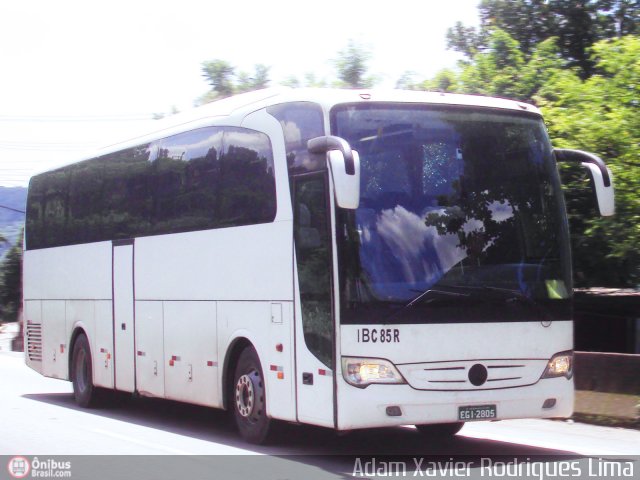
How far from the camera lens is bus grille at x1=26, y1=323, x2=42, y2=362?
18312 mm

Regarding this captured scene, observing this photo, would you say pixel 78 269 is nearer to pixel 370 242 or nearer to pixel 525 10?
pixel 370 242

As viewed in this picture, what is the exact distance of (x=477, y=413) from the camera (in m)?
9.84

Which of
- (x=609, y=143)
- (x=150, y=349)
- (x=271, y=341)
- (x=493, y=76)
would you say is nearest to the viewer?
(x=271, y=341)

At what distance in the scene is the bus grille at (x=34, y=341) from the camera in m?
18.3

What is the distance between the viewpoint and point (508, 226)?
1023cm

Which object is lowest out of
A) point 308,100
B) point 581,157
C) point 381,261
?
point 381,261

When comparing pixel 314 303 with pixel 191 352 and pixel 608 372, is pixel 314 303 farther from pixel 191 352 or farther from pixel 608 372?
pixel 608 372

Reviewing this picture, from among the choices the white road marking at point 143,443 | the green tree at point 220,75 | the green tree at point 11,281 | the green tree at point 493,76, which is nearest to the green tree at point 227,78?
the green tree at point 220,75

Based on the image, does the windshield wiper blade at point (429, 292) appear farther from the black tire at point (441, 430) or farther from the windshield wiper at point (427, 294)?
the black tire at point (441, 430)

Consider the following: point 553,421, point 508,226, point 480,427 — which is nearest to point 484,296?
point 508,226

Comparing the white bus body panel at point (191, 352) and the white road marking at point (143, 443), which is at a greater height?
the white bus body panel at point (191, 352)

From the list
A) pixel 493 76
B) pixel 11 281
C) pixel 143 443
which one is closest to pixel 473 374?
pixel 143 443

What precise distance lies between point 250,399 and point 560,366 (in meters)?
3.33

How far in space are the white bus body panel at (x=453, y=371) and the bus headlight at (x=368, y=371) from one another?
0.05m
